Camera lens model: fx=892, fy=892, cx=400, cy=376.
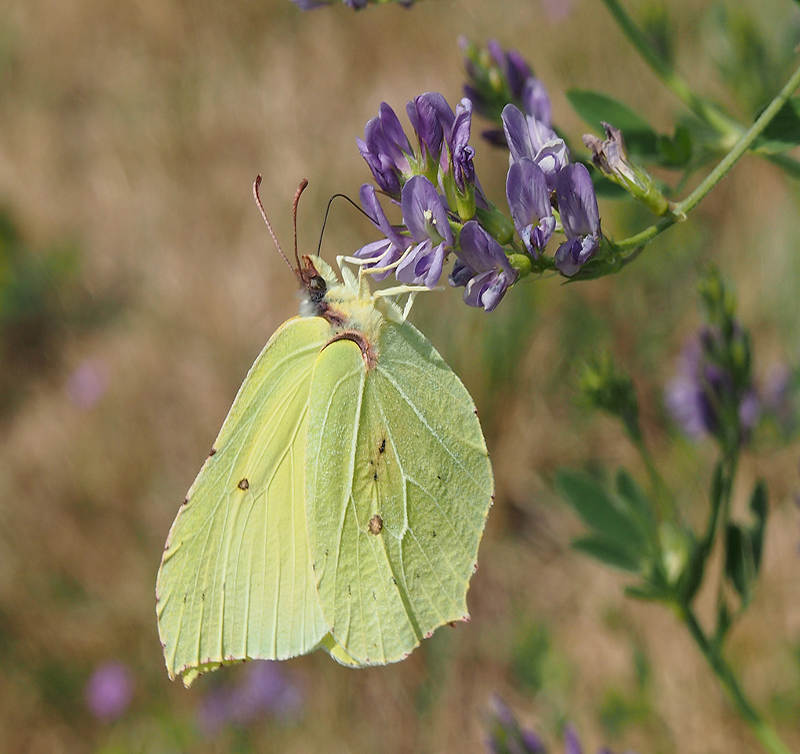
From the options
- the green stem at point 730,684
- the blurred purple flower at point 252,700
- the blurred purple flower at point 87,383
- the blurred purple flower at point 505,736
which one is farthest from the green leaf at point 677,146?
the blurred purple flower at point 87,383

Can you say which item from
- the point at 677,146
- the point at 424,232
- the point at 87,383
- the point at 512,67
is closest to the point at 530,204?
the point at 424,232

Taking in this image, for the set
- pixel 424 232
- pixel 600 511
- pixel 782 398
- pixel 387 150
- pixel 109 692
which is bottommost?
pixel 109 692

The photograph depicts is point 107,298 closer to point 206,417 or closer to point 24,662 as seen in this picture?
point 206,417

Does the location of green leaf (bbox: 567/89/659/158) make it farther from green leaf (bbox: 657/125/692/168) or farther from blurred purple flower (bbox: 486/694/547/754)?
blurred purple flower (bbox: 486/694/547/754)

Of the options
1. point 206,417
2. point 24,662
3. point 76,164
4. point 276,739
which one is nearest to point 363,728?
point 276,739

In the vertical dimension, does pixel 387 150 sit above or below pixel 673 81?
above

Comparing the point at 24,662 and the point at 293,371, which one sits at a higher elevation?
the point at 293,371

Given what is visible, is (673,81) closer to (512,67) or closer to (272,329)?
(512,67)
